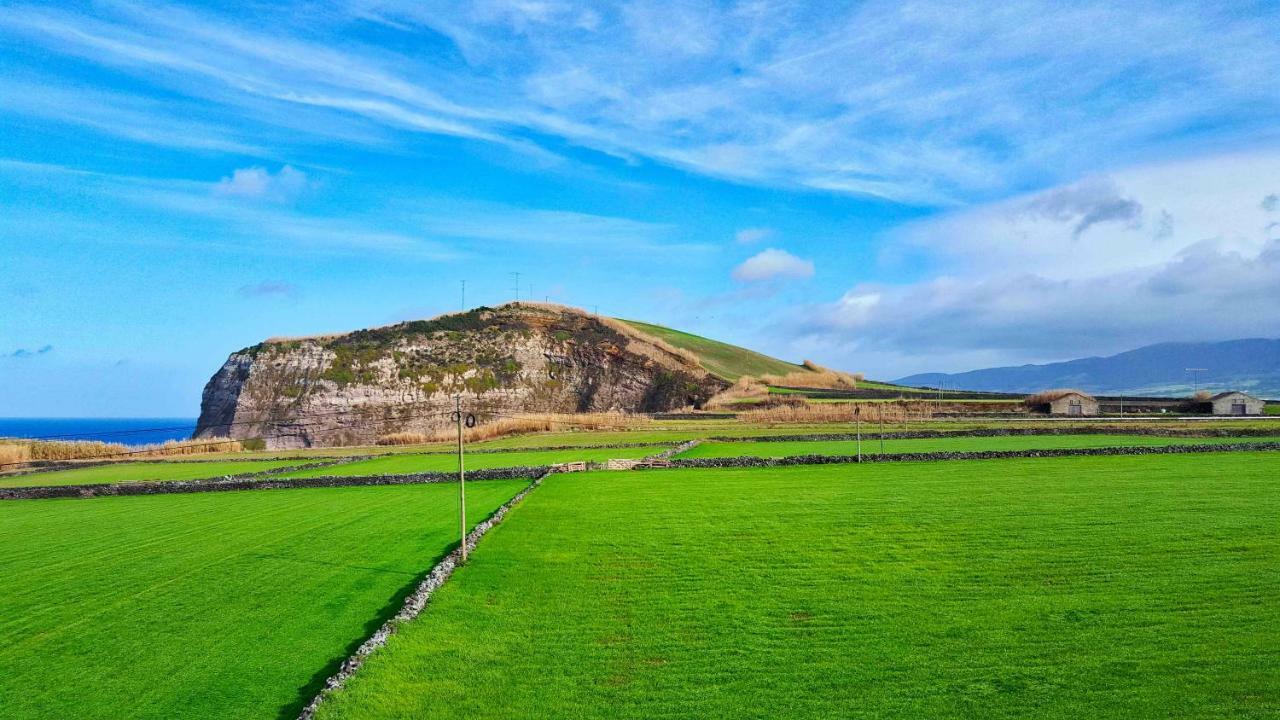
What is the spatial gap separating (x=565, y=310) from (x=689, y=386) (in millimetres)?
20443

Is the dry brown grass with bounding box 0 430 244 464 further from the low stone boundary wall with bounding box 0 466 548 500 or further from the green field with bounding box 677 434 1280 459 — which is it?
the green field with bounding box 677 434 1280 459

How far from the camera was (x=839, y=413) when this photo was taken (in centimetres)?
5559

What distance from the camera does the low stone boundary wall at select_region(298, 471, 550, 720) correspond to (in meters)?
7.89

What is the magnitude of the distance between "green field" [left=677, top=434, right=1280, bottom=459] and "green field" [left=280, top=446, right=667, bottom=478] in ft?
11.2

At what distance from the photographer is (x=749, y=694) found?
7.75 m

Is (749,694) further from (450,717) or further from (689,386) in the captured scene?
(689,386)

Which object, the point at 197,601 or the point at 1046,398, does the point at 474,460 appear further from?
the point at 1046,398

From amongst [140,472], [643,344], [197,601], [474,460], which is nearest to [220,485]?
[474,460]

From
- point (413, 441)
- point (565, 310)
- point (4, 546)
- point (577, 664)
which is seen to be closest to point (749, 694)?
point (577, 664)

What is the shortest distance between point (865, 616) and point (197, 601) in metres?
9.27

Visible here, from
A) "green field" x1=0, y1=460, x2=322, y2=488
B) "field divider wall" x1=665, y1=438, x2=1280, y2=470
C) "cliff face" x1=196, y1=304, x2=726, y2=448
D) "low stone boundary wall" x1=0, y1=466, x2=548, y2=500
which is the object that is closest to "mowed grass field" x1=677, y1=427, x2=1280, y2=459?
"field divider wall" x1=665, y1=438, x2=1280, y2=470

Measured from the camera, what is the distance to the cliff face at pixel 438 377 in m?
76.9

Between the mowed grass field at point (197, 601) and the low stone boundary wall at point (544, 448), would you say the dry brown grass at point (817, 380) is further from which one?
the mowed grass field at point (197, 601)

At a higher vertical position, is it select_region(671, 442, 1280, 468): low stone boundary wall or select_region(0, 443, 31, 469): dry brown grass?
select_region(0, 443, 31, 469): dry brown grass
